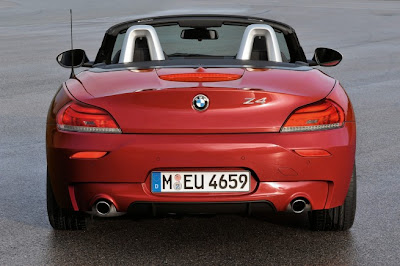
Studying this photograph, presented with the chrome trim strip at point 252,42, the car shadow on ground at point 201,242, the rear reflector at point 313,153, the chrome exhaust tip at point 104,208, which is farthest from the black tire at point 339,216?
the chrome exhaust tip at point 104,208

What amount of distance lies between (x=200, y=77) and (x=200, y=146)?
1.56 ft

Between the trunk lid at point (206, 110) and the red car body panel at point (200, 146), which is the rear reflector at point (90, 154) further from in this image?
the trunk lid at point (206, 110)

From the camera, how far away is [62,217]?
5.95 m

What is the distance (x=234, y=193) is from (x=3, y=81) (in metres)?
10.1

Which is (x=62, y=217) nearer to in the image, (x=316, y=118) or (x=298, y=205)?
(x=298, y=205)

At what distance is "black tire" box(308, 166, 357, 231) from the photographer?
582cm

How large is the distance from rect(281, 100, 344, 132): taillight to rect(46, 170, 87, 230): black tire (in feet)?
4.53

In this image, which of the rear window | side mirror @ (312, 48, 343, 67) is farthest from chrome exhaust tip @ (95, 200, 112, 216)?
the rear window

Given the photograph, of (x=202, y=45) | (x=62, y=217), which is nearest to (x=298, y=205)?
(x=62, y=217)

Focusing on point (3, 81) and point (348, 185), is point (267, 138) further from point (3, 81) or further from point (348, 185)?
point (3, 81)

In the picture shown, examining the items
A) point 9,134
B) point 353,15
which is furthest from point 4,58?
point 353,15

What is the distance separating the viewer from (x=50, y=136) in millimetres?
5504

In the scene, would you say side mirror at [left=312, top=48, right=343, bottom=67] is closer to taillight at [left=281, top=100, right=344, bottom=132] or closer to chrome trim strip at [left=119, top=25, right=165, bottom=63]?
chrome trim strip at [left=119, top=25, right=165, bottom=63]

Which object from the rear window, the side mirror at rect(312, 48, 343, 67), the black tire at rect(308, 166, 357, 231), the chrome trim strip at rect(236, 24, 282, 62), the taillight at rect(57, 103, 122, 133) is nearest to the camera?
the taillight at rect(57, 103, 122, 133)
